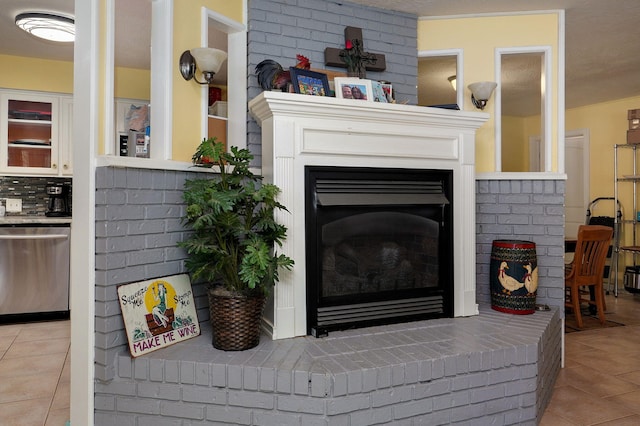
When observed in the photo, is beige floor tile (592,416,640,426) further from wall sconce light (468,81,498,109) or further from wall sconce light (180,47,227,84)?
wall sconce light (180,47,227,84)

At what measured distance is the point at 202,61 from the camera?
255 cm

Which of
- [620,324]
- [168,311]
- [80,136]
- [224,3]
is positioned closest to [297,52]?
[224,3]

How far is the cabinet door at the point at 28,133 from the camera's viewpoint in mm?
4441

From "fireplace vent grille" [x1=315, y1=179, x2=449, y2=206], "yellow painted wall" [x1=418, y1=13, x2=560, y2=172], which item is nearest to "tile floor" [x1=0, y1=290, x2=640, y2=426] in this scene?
"fireplace vent grille" [x1=315, y1=179, x2=449, y2=206]

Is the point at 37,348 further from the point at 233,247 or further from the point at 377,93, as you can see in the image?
the point at 377,93

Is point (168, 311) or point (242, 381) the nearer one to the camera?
point (242, 381)

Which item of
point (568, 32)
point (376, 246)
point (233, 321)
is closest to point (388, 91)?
point (376, 246)

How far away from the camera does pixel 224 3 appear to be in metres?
2.80

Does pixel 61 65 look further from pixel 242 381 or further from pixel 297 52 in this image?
pixel 242 381

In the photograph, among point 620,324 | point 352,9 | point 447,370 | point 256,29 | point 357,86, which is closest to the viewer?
point 447,370

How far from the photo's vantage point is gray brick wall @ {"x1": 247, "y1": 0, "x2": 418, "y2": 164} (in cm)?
289

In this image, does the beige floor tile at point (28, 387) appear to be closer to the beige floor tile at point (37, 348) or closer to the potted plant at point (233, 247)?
the beige floor tile at point (37, 348)

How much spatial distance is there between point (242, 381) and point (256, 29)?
6.88ft

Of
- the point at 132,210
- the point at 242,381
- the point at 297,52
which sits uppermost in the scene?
the point at 297,52
